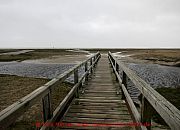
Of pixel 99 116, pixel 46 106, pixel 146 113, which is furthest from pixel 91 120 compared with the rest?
pixel 146 113

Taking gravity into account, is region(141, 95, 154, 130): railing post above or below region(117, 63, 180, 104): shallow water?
above

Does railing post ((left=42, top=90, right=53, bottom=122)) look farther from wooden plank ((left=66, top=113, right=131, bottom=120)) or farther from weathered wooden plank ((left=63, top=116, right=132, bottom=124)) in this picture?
wooden plank ((left=66, top=113, right=131, bottom=120))

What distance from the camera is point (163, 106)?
6.81ft

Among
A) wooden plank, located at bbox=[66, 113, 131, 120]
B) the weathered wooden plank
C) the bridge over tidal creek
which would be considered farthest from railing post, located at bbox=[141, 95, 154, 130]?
wooden plank, located at bbox=[66, 113, 131, 120]

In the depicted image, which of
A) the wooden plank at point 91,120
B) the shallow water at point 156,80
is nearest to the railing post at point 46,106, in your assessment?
the wooden plank at point 91,120

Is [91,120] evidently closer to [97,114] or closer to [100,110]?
[97,114]

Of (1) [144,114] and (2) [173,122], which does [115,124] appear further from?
(2) [173,122]

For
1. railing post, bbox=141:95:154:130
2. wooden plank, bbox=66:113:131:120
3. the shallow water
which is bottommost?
the shallow water

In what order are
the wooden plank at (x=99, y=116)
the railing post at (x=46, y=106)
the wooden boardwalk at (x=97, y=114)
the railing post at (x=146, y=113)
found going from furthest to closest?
the wooden plank at (x=99, y=116), the wooden boardwalk at (x=97, y=114), the railing post at (x=46, y=106), the railing post at (x=146, y=113)

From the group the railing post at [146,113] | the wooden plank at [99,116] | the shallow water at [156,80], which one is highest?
the railing post at [146,113]

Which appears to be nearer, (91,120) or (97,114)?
(91,120)

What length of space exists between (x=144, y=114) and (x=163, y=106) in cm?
81

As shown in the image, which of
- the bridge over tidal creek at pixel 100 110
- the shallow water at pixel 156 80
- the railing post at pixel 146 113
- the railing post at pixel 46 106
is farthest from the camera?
the shallow water at pixel 156 80

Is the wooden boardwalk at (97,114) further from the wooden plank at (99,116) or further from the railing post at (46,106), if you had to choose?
the railing post at (46,106)
